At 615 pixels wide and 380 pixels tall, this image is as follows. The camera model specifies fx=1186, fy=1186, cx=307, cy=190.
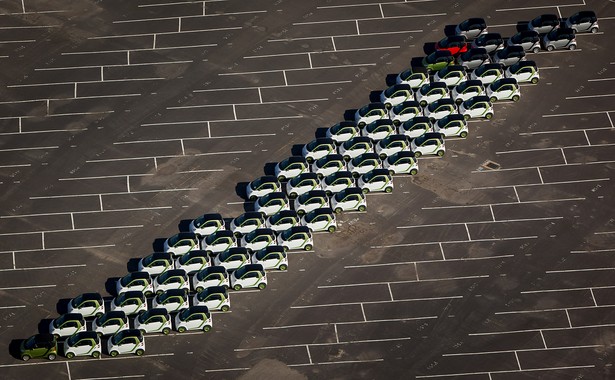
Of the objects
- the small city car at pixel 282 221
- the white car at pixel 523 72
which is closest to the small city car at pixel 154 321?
the small city car at pixel 282 221

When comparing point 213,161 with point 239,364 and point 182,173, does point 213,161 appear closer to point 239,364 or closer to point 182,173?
point 182,173

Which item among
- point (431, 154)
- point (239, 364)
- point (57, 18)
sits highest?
point (57, 18)

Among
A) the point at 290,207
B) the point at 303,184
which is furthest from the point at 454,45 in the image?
the point at 290,207

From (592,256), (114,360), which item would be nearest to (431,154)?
(592,256)

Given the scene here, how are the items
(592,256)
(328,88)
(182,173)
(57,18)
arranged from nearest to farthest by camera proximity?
(592,256), (182,173), (328,88), (57,18)

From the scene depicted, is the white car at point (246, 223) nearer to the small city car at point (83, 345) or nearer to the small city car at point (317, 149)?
the small city car at point (317, 149)

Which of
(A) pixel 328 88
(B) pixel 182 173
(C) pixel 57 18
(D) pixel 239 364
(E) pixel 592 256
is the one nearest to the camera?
(D) pixel 239 364
